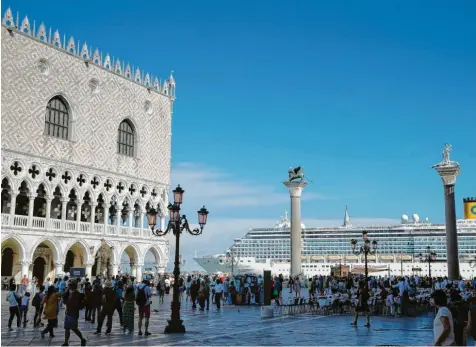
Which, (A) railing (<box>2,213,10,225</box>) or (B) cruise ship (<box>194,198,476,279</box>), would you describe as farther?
(B) cruise ship (<box>194,198,476,279</box>)

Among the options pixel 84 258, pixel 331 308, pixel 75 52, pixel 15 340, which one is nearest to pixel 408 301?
pixel 331 308

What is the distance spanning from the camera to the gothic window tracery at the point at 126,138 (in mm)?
28453

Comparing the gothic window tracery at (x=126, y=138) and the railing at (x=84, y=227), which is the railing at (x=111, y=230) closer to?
the railing at (x=84, y=227)

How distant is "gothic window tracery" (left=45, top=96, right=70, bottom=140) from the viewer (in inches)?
976

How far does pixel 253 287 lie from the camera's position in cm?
1934

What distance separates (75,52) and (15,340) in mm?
19917

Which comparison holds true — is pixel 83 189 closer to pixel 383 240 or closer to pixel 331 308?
pixel 331 308

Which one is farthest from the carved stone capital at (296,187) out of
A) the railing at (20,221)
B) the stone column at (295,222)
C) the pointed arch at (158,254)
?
the railing at (20,221)

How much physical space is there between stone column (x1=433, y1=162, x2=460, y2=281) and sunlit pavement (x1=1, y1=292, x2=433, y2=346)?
7.42 meters

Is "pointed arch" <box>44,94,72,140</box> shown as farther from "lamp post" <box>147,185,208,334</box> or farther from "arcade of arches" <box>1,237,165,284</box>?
"lamp post" <box>147,185,208,334</box>

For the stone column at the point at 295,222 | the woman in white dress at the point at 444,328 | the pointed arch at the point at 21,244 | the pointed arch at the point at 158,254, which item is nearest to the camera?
the woman in white dress at the point at 444,328

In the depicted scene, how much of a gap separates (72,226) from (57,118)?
187 inches

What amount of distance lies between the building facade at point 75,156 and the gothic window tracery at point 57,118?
0.14ft

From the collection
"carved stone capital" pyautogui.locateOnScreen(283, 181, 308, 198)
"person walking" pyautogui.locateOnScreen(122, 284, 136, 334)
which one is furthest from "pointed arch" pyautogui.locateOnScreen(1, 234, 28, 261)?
"person walking" pyautogui.locateOnScreen(122, 284, 136, 334)
